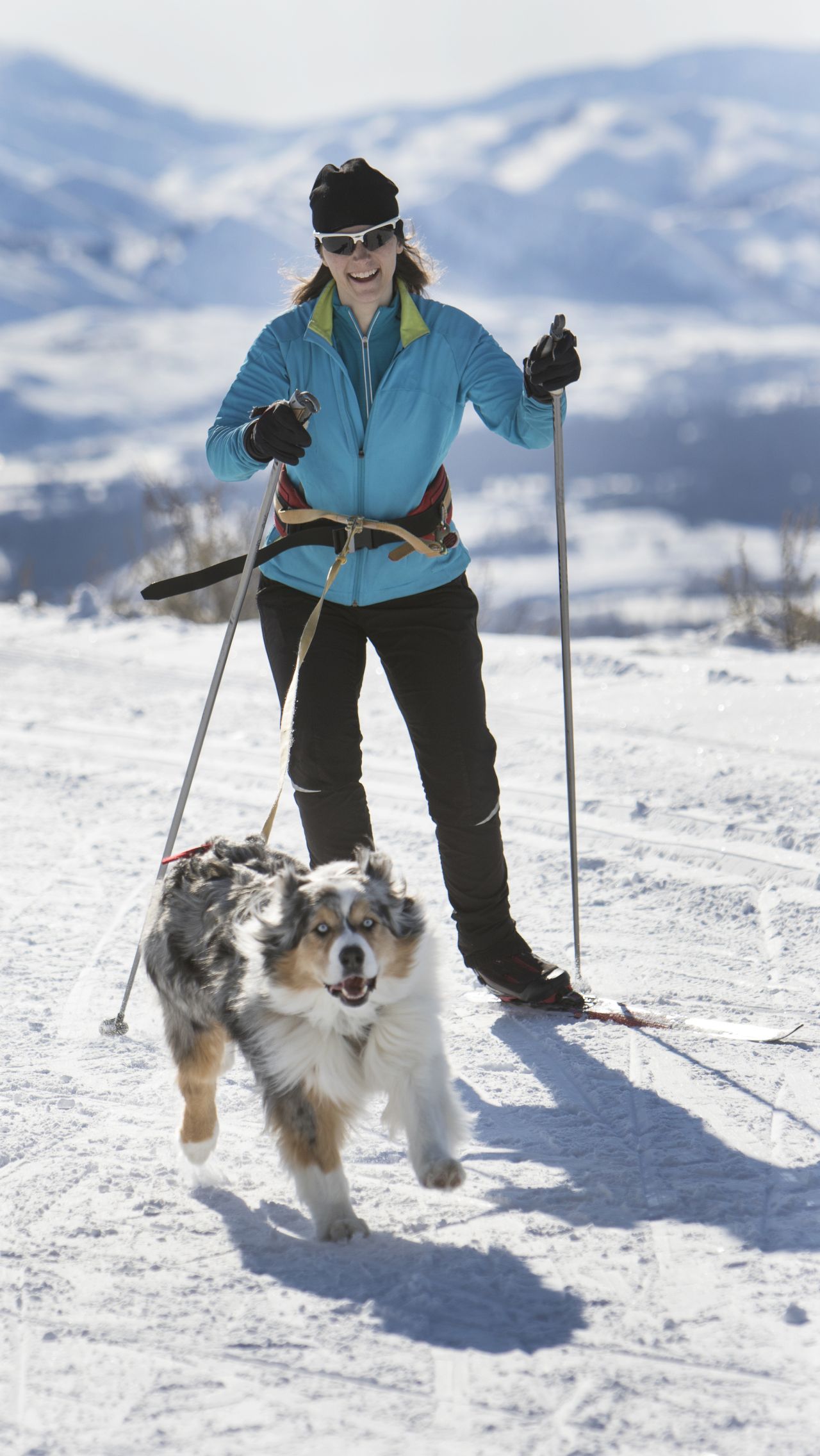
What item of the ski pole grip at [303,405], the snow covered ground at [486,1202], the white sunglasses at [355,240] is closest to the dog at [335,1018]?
the snow covered ground at [486,1202]

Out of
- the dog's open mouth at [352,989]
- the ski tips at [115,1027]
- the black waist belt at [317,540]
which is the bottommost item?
the ski tips at [115,1027]

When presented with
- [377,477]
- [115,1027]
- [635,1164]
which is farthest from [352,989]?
[377,477]

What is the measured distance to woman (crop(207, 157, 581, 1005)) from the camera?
3.35 m

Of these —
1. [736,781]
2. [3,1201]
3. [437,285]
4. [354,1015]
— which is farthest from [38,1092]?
[736,781]

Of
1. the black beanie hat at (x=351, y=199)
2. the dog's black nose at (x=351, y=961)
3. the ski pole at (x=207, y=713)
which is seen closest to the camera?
the dog's black nose at (x=351, y=961)

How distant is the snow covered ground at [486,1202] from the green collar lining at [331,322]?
1.75 m

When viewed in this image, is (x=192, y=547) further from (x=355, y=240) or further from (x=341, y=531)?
(x=355, y=240)

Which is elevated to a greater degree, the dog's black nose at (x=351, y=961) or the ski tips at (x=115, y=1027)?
the dog's black nose at (x=351, y=961)

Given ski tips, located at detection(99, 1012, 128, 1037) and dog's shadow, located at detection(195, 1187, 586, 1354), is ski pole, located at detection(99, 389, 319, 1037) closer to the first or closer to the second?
ski tips, located at detection(99, 1012, 128, 1037)

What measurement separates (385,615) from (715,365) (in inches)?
4331

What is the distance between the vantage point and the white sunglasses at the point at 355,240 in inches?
129

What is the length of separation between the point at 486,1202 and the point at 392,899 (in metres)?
0.69

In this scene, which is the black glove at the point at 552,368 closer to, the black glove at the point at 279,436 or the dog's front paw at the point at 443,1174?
the black glove at the point at 279,436

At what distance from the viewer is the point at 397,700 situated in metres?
3.64
